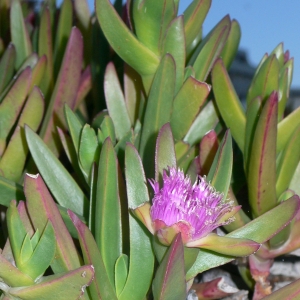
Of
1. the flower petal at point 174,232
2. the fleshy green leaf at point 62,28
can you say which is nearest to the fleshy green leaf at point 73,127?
the flower petal at point 174,232

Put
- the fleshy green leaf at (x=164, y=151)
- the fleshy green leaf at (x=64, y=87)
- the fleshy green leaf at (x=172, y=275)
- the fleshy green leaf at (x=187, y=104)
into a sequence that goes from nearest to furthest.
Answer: the fleshy green leaf at (x=172, y=275), the fleshy green leaf at (x=164, y=151), the fleshy green leaf at (x=187, y=104), the fleshy green leaf at (x=64, y=87)

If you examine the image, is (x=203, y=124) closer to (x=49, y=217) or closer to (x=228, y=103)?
(x=228, y=103)

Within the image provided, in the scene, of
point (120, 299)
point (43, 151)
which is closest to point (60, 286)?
point (120, 299)

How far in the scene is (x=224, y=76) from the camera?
0.66m

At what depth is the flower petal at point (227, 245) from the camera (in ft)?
1.42

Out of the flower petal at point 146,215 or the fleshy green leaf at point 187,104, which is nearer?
the flower petal at point 146,215

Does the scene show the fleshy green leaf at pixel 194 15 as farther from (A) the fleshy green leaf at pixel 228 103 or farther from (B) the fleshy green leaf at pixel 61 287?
(B) the fleshy green leaf at pixel 61 287

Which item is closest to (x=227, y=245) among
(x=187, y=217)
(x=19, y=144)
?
(x=187, y=217)

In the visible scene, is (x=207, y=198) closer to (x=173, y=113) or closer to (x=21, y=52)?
(x=173, y=113)

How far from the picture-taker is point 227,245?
44 centimetres

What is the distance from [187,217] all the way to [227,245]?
0.05 m

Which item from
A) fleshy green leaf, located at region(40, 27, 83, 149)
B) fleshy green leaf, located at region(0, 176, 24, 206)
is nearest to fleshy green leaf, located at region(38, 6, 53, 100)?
fleshy green leaf, located at region(40, 27, 83, 149)

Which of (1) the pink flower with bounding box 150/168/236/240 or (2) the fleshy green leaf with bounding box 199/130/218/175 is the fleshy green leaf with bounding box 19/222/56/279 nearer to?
(1) the pink flower with bounding box 150/168/236/240

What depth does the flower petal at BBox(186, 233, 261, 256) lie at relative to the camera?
0.43 meters
